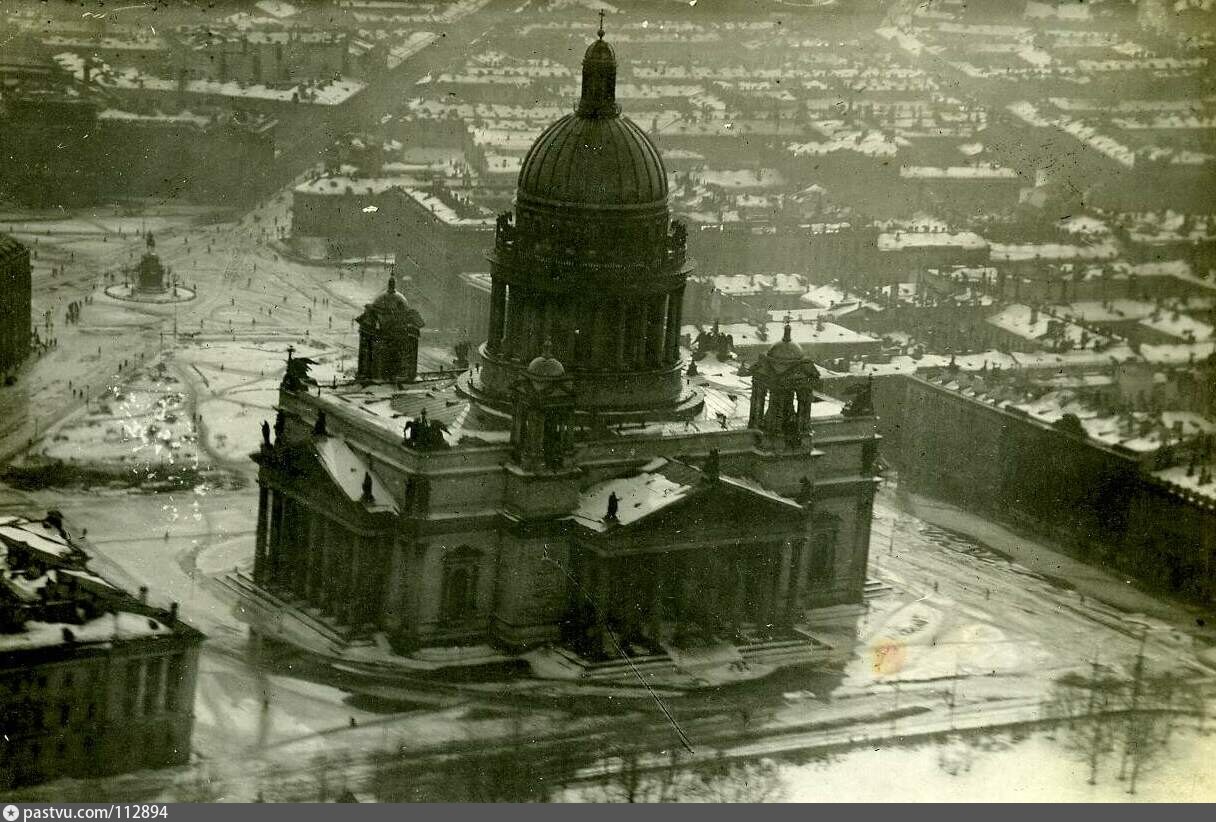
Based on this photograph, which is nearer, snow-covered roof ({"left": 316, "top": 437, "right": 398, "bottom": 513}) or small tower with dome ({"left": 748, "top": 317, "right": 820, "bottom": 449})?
snow-covered roof ({"left": 316, "top": 437, "right": 398, "bottom": 513})

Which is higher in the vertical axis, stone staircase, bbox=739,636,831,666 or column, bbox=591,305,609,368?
column, bbox=591,305,609,368

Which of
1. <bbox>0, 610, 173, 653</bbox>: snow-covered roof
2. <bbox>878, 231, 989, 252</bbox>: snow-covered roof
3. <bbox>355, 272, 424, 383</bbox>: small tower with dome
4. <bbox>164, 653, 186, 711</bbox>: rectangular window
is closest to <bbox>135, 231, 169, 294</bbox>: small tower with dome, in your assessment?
<bbox>878, 231, 989, 252</bbox>: snow-covered roof

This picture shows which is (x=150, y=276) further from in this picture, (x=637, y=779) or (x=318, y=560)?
(x=637, y=779)

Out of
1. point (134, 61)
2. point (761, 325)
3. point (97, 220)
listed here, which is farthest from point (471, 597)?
point (134, 61)

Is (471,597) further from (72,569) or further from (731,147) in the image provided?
(731,147)

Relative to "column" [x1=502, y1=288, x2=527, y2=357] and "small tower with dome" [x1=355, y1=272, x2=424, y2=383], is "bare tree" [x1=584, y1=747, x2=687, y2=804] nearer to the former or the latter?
"column" [x1=502, y1=288, x2=527, y2=357]

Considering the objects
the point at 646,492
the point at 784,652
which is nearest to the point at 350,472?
the point at 646,492
